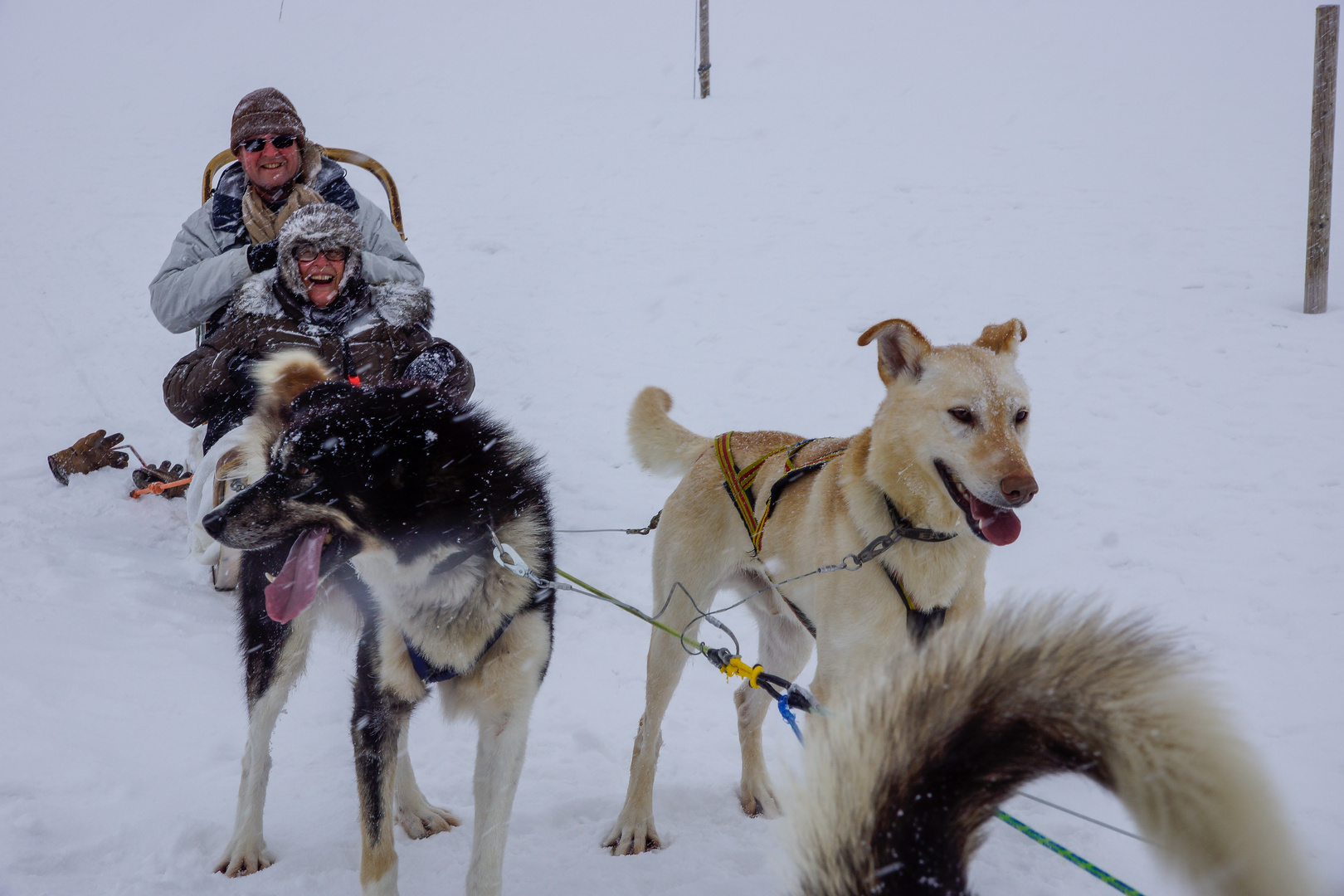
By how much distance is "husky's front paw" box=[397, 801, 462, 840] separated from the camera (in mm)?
2621

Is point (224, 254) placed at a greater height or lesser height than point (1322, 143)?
lesser

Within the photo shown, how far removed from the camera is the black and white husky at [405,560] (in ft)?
6.48

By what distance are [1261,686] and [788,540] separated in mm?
2350

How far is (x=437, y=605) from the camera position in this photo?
7.03 feet

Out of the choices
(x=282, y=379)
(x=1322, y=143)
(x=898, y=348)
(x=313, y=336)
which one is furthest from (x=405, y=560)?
(x=1322, y=143)

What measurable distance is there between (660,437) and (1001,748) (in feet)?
7.14

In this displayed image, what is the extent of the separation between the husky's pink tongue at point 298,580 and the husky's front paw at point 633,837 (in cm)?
130

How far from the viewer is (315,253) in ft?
10.9

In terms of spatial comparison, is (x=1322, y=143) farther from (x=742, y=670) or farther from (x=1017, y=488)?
(x=742, y=670)

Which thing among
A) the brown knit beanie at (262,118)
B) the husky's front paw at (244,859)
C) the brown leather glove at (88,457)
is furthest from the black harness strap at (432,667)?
the brown leather glove at (88,457)

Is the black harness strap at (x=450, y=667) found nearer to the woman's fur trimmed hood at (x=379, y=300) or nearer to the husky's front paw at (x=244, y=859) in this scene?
the husky's front paw at (x=244, y=859)

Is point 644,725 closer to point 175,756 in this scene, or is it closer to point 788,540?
point 788,540

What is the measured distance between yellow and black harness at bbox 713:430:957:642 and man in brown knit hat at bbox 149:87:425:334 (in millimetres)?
1977

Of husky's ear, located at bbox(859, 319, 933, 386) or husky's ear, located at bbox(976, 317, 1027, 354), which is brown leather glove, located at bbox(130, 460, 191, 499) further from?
husky's ear, located at bbox(976, 317, 1027, 354)
